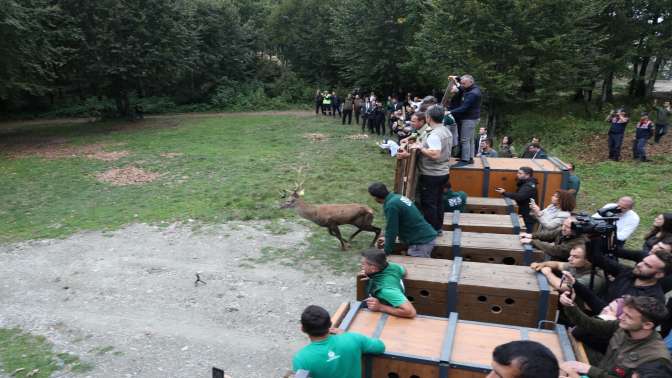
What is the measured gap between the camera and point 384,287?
4703mm

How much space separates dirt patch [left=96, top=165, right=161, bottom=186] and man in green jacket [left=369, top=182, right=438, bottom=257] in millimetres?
11589

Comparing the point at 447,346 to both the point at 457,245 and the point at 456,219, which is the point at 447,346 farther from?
the point at 456,219

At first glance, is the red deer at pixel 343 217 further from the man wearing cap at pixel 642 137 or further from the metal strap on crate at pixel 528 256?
the man wearing cap at pixel 642 137

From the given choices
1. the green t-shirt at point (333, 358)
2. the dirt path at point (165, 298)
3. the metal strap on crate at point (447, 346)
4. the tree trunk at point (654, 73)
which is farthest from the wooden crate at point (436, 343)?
the tree trunk at point (654, 73)

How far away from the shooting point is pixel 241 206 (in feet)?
40.9

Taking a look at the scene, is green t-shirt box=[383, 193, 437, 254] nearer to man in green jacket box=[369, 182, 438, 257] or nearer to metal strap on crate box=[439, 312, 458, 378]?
man in green jacket box=[369, 182, 438, 257]

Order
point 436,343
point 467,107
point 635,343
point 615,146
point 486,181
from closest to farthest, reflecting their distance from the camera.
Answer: point 635,343 → point 436,343 → point 467,107 → point 486,181 → point 615,146

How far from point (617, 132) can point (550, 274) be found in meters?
13.8

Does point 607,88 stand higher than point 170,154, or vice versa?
point 607,88

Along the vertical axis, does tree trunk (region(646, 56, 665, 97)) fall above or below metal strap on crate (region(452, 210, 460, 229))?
above

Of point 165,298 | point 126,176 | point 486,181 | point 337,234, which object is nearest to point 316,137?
point 126,176

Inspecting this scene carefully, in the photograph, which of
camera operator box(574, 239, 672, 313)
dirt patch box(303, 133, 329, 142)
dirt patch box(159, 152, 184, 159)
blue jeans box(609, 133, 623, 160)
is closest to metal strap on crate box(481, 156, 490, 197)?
camera operator box(574, 239, 672, 313)

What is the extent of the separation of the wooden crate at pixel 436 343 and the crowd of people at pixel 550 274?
16cm

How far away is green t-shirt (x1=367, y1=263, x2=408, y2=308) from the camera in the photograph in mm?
4570
